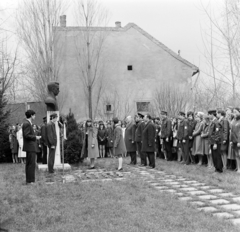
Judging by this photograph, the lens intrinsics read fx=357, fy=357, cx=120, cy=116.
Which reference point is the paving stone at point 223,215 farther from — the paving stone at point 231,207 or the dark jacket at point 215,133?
the dark jacket at point 215,133

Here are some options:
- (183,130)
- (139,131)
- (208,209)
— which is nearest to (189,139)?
(183,130)

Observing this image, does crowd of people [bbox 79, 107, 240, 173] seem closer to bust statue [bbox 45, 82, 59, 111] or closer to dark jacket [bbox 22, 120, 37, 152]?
bust statue [bbox 45, 82, 59, 111]

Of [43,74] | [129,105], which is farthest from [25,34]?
[129,105]

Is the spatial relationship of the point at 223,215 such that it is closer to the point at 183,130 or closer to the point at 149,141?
the point at 149,141

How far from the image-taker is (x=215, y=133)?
10.3 metres

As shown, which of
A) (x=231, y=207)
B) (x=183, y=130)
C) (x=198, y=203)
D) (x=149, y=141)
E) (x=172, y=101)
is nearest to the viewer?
(x=231, y=207)

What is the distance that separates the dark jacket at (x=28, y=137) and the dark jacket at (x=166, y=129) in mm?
6783

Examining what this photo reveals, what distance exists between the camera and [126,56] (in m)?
27.8

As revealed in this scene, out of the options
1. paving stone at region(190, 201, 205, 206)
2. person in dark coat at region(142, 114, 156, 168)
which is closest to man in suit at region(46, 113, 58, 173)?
person in dark coat at region(142, 114, 156, 168)

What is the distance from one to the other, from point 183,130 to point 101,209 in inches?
314

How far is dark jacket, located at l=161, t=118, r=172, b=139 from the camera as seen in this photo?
1472cm

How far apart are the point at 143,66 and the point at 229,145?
17.4 metres

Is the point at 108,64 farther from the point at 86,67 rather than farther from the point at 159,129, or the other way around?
the point at 159,129

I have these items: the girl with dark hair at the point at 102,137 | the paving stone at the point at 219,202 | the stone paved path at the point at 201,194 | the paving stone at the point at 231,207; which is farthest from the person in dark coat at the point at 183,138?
the paving stone at the point at 231,207
